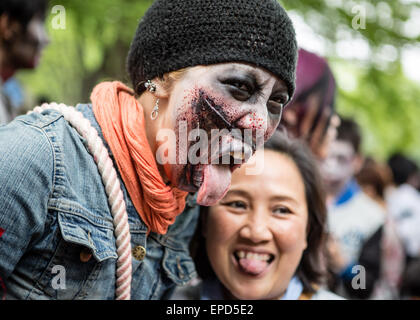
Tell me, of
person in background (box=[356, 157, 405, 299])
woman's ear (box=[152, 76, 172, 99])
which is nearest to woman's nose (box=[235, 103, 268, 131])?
woman's ear (box=[152, 76, 172, 99])

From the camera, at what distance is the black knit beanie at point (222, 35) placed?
6.11 feet

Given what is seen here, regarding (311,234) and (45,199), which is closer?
(45,199)

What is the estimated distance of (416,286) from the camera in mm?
4992

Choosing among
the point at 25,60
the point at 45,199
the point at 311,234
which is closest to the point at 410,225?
the point at 311,234

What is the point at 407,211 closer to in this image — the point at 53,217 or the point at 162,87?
the point at 162,87

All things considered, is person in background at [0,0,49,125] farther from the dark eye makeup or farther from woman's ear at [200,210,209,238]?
the dark eye makeup

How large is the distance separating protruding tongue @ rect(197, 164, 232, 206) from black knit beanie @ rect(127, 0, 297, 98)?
423 millimetres

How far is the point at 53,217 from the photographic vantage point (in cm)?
184

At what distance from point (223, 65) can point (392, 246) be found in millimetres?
4046

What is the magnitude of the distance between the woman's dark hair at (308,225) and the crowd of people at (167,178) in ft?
0.05

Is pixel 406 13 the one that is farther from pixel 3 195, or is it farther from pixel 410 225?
pixel 3 195

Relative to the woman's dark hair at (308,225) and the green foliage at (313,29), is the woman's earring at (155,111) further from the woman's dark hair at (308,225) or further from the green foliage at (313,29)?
the green foliage at (313,29)

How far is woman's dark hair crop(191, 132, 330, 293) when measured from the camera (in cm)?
260

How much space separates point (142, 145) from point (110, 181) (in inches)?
7.6
